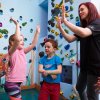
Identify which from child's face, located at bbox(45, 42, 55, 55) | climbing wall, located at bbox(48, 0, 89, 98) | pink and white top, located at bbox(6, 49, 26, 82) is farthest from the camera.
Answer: climbing wall, located at bbox(48, 0, 89, 98)

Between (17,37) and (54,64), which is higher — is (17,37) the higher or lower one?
the higher one

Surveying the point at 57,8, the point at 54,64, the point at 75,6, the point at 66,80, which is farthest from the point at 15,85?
the point at 57,8

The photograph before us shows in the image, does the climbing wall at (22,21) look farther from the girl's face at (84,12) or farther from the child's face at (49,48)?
the girl's face at (84,12)

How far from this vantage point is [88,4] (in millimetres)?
1425

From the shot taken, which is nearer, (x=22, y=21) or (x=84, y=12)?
(x=84, y=12)

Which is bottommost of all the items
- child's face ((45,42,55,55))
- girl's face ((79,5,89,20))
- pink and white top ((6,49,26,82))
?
pink and white top ((6,49,26,82))

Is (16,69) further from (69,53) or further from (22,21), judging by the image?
(22,21)

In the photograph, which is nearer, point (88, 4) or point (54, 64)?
point (88, 4)

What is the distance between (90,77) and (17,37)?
0.59 m

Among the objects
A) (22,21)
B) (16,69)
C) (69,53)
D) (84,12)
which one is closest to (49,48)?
(16,69)

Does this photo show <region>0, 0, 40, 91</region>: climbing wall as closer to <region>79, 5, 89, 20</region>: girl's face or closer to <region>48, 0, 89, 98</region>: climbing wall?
<region>48, 0, 89, 98</region>: climbing wall

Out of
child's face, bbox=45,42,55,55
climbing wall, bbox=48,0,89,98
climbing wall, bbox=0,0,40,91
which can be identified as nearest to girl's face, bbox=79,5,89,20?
child's face, bbox=45,42,55,55

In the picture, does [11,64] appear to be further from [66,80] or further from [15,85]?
[66,80]

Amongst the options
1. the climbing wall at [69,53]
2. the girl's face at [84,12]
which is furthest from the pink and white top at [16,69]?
the climbing wall at [69,53]
